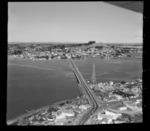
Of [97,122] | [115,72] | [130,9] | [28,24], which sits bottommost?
[97,122]

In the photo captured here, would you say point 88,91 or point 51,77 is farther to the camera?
point 88,91

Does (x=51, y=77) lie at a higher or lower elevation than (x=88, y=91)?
higher

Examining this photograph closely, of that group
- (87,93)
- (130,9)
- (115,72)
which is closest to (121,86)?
(115,72)

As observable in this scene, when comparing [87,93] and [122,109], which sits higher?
[87,93]

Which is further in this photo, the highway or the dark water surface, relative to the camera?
the highway

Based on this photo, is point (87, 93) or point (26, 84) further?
point (87, 93)

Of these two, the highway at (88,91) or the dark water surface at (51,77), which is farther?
the highway at (88,91)

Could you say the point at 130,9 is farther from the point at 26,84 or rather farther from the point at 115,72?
the point at 26,84
